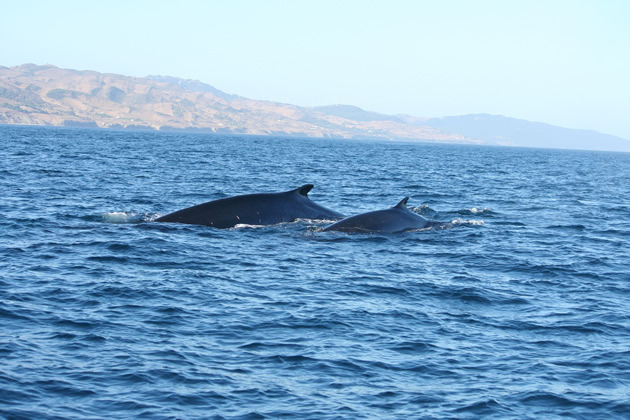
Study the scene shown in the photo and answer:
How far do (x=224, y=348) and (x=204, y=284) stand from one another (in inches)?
152

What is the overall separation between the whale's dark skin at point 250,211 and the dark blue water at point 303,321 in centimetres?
44

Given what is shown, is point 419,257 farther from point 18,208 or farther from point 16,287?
point 18,208

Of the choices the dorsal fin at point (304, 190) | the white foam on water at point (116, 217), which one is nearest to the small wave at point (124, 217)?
the white foam on water at point (116, 217)

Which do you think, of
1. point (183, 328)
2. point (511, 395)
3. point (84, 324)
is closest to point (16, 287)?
point (84, 324)

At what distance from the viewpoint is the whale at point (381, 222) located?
66.8ft

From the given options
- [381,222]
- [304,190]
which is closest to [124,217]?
[304,190]

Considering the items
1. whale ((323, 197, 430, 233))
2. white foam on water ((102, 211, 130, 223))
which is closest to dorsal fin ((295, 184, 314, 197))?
whale ((323, 197, 430, 233))

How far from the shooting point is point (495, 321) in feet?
41.7

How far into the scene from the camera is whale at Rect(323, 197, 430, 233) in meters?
20.4

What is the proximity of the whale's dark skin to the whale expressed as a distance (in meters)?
1.15

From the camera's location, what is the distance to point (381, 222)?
20.9 meters

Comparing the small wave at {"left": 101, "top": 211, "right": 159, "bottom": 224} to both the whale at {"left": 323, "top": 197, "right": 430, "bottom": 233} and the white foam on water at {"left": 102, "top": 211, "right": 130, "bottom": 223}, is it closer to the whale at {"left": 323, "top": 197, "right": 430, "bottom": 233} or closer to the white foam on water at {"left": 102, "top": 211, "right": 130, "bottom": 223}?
the white foam on water at {"left": 102, "top": 211, "right": 130, "bottom": 223}

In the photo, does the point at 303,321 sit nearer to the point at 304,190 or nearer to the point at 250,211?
the point at 250,211

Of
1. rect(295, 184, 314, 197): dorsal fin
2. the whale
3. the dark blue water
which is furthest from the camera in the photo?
rect(295, 184, 314, 197): dorsal fin
